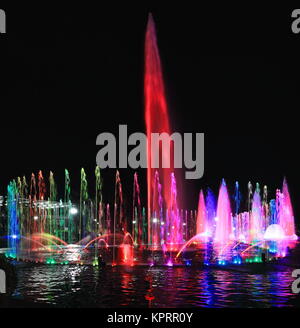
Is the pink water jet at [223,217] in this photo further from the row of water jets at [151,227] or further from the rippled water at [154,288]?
the rippled water at [154,288]

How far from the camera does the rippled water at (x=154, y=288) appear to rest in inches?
505

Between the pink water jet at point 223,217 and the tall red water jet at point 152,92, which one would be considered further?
the pink water jet at point 223,217

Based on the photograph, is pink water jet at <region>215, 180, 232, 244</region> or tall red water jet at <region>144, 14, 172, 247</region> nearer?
tall red water jet at <region>144, 14, 172, 247</region>

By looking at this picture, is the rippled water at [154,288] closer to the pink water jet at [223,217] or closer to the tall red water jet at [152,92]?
the tall red water jet at [152,92]

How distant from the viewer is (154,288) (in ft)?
50.0

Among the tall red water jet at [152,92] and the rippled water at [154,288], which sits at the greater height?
the tall red water jet at [152,92]

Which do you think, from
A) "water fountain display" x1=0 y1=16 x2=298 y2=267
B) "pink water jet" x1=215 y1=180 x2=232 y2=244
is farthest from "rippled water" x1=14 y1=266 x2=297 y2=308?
"pink water jet" x1=215 y1=180 x2=232 y2=244

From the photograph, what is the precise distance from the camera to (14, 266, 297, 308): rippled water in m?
12.8

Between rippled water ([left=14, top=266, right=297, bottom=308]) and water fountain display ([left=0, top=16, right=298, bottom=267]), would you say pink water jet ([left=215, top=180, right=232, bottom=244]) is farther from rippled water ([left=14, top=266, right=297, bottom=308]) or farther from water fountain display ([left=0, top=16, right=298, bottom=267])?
rippled water ([left=14, top=266, right=297, bottom=308])

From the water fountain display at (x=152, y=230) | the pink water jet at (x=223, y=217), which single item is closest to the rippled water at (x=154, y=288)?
the water fountain display at (x=152, y=230)

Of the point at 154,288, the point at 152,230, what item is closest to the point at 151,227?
the point at 152,230

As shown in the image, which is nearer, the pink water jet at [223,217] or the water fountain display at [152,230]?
the water fountain display at [152,230]

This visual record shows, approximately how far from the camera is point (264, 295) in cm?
1373
